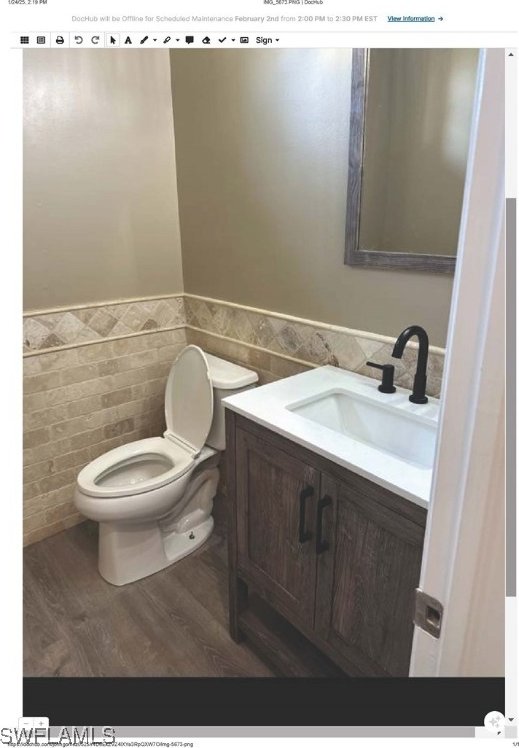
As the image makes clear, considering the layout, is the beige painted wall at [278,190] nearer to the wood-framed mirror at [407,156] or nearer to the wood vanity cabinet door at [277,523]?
the wood-framed mirror at [407,156]

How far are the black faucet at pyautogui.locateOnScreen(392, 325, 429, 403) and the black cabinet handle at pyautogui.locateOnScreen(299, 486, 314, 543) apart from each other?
1.41ft

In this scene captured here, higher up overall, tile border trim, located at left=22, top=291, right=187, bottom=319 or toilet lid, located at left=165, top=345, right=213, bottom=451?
tile border trim, located at left=22, top=291, right=187, bottom=319

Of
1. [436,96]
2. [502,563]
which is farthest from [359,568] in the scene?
[436,96]

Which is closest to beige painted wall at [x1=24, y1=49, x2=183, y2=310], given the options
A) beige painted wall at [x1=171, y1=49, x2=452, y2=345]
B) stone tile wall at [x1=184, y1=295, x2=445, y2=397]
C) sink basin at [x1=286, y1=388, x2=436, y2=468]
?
beige painted wall at [x1=171, y1=49, x2=452, y2=345]

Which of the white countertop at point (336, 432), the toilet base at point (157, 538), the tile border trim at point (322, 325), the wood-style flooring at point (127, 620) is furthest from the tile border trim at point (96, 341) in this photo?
the white countertop at point (336, 432)

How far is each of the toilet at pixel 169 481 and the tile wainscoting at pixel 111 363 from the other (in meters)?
0.20

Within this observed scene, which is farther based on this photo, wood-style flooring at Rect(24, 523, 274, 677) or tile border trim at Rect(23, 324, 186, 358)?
tile border trim at Rect(23, 324, 186, 358)

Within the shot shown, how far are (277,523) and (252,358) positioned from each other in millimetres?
845

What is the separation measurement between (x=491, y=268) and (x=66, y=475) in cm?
210

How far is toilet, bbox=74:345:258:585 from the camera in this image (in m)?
1.67

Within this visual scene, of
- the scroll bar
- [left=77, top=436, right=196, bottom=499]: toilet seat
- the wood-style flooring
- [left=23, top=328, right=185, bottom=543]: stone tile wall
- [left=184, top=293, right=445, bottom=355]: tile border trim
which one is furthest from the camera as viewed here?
[left=23, top=328, right=185, bottom=543]: stone tile wall

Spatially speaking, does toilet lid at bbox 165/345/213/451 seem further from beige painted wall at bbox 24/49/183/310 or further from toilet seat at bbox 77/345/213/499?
beige painted wall at bbox 24/49/183/310

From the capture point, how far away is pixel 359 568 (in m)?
1.05

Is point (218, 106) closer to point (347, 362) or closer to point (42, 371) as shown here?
point (347, 362)
